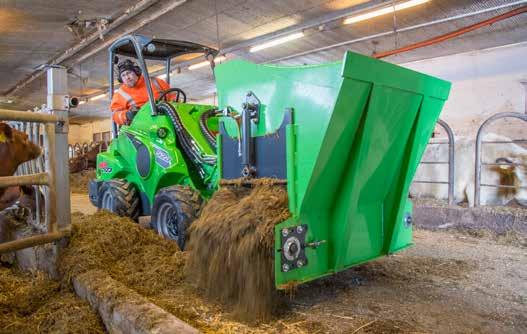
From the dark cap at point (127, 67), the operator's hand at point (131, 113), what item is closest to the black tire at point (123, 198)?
the operator's hand at point (131, 113)

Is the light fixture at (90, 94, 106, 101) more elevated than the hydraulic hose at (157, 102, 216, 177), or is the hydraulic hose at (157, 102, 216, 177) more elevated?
the light fixture at (90, 94, 106, 101)

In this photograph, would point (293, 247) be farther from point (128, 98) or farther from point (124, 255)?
point (128, 98)

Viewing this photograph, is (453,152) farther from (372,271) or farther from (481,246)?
(372,271)

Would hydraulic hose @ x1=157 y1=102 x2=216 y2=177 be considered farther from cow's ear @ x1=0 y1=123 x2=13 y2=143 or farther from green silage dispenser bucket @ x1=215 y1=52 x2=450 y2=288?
cow's ear @ x1=0 y1=123 x2=13 y2=143

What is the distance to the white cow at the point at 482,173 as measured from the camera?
5.91m

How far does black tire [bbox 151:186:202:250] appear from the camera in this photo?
3.35 metres

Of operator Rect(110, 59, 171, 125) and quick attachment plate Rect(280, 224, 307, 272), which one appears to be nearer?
quick attachment plate Rect(280, 224, 307, 272)

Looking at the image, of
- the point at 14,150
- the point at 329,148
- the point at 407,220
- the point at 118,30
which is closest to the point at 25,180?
the point at 14,150

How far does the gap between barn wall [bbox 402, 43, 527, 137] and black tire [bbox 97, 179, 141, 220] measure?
26.3 feet

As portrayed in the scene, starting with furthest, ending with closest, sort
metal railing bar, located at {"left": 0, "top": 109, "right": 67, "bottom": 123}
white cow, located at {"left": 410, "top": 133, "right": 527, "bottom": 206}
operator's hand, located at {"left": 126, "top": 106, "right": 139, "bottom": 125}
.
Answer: white cow, located at {"left": 410, "top": 133, "right": 527, "bottom": 206} → operator's hand, located at {"left": 126, "top": 106, "right": 139, "bottom": 125} → metal railing bar, located at {"left": 0, "top": 109, "right": 67, "bottom": 123}

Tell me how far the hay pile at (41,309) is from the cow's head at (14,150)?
104 cm

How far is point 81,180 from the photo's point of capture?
13586mm

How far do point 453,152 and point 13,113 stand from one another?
5.89 m

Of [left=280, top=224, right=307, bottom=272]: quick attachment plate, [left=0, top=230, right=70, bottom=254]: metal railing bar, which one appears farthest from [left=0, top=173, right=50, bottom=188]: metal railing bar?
[left=280, top=224, right=307, bottom=272]: quick attachment plate
